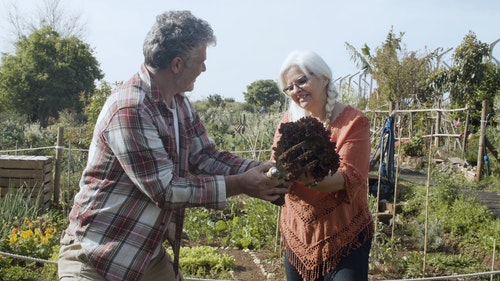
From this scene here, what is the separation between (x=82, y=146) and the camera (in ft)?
41.7

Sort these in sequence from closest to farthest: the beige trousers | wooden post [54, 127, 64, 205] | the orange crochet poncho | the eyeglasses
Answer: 1. the beige trousers
2. the orange crochet poncho
3. the eyeglasses
4. wooden post [54, 127, 64, 205]

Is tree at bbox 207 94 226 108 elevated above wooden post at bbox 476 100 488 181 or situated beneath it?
elevated above

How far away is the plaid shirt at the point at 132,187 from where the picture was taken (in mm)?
2000

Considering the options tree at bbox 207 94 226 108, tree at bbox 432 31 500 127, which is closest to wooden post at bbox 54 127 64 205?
tree at bbox 432 31 500 127

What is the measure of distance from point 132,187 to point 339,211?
3.92ft

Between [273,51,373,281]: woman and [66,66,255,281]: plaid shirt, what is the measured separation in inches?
33.3

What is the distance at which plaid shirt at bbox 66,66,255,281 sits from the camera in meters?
2.00

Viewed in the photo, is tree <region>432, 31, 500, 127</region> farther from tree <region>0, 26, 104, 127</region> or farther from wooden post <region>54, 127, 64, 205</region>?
tree <region>0, 26, 104, 127</region>

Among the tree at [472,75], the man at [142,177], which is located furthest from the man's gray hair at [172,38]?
the tree at [472,75]

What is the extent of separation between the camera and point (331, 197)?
2.80 metres

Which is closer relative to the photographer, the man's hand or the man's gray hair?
the man's gray hair

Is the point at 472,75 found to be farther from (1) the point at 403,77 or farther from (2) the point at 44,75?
(2) the point at 44,75

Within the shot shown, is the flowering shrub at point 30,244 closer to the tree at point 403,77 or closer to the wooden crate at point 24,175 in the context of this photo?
the wooden crate at point 24,175

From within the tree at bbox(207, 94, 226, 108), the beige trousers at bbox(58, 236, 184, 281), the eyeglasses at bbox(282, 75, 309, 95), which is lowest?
the beige trousers at bbox(58, 236, 184, 281)
